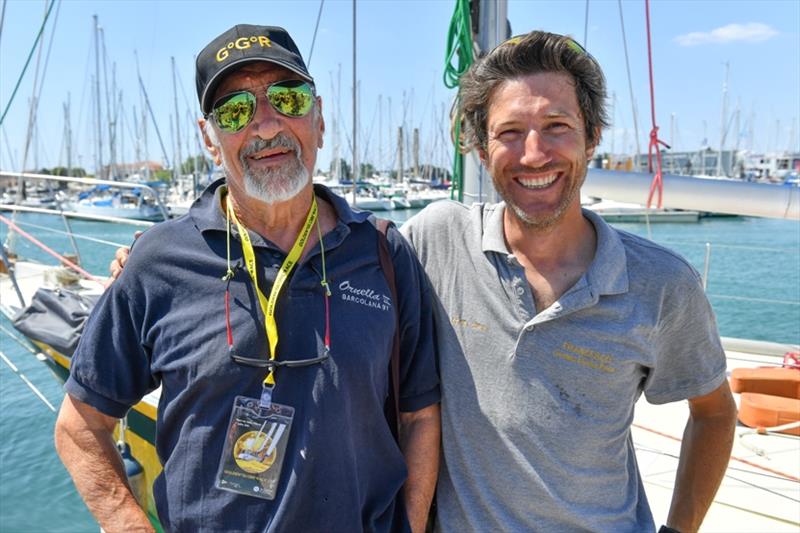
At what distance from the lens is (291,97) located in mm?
1747

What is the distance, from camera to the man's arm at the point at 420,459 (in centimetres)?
179

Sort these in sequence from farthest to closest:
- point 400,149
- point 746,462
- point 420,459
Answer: point 400,149
point 746,462
point 420,459

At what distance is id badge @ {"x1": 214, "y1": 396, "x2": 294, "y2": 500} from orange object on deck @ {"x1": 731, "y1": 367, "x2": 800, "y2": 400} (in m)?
3.71

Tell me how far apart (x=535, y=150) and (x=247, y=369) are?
3.26 feet

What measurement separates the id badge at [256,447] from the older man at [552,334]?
51 centimetres

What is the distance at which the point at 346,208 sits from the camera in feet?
6.05

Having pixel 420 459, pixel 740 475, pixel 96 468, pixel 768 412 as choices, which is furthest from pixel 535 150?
pixel 768 412

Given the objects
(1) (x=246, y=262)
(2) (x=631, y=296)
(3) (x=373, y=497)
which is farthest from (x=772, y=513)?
(1) (x=246, y=262)

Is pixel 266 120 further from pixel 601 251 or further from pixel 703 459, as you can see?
pixel 703 459

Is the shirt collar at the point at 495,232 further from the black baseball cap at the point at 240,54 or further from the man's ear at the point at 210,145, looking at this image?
the man's ear at the point at 210,145

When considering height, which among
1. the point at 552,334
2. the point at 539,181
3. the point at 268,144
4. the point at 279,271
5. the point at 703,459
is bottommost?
the point at 703,459

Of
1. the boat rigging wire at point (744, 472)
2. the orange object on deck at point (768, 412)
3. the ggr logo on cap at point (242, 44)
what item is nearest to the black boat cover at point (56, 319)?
the ggr logo on cap at point (242, 44)

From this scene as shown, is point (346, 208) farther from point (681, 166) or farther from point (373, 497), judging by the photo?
point (681, 166)

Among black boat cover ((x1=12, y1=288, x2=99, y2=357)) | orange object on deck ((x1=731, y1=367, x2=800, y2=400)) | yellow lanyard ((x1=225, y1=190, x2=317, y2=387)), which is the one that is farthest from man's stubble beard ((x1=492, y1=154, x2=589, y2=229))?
black boat cover ((x1=12, y1=288, x2=99, y2=357))
